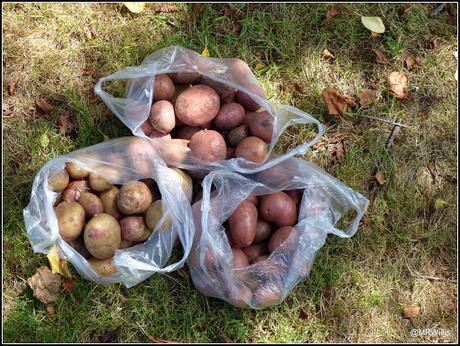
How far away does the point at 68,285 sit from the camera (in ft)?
6.85

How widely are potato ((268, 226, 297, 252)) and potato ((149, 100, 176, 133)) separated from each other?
609 millimetres

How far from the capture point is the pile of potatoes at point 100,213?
191 centimetres

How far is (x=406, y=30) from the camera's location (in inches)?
95.9

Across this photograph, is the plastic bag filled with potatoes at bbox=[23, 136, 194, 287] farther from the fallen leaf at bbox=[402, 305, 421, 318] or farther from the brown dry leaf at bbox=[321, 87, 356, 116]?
the fallen leaf at bbox=[402, 305, 421, 318]

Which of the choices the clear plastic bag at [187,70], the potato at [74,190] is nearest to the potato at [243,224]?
the clear plastic bag at [187,70]

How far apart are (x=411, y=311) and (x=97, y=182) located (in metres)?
1.47

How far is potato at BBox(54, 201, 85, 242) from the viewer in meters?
1.91

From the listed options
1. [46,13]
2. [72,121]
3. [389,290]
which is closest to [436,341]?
[389,290]

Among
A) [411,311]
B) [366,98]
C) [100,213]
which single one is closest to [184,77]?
[100,213]

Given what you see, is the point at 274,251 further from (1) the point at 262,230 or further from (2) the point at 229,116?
(2) the point at 229,116

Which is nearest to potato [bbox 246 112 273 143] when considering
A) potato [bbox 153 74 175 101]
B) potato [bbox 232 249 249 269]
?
potato [bbox 153 74 175 101]

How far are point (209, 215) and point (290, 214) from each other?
1.11ft

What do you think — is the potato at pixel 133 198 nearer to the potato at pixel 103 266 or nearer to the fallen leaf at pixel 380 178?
the potato at pixel 103 266

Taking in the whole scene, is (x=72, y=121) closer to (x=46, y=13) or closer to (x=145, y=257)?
(x=46, y=13)
